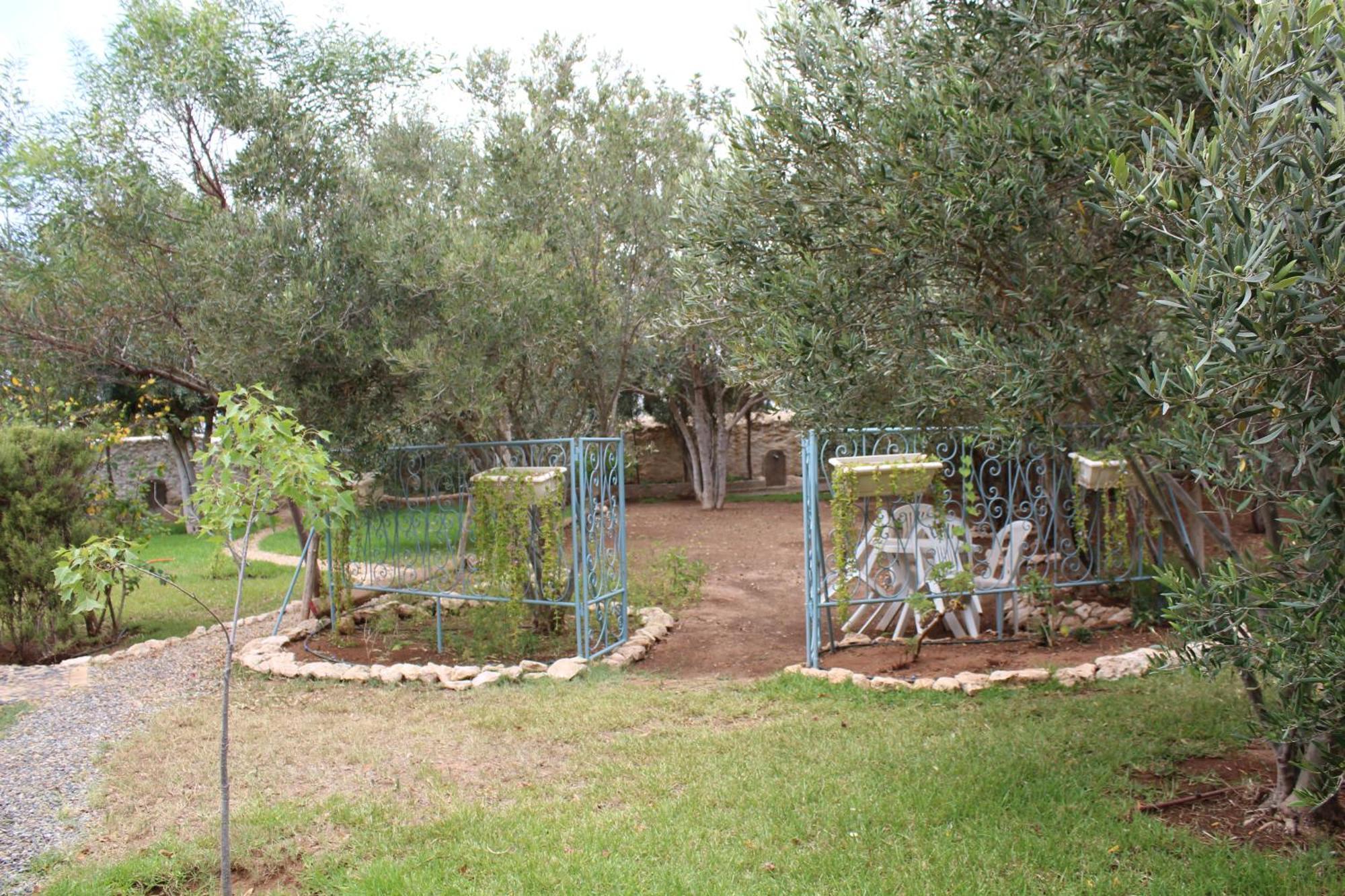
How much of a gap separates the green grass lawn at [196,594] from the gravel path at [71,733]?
127 cm

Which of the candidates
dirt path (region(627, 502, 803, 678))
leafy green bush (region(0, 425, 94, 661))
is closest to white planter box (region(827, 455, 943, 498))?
dirt path (region(627, 502, 803, 678))

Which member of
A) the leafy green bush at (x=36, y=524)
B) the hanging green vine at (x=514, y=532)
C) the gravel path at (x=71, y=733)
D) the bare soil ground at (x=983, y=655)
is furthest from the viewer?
the leafy green bush at (x=36, y=524)

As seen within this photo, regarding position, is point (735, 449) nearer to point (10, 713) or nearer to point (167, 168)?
point (167, 168)

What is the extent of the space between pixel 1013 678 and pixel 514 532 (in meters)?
3.79

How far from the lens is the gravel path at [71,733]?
4281 millimetres

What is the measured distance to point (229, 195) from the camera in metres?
8.55

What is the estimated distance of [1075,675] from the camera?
6102 mm

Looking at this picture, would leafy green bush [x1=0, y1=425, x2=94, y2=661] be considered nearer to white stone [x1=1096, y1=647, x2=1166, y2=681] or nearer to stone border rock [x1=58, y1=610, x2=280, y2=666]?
stone border rock [x1=58, y1=610, x2=280, y2=666]

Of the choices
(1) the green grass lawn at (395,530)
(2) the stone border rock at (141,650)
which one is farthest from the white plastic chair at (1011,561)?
(2) the stone border rock at (141,650)

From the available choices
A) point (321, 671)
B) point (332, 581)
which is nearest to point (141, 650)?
point (332, 581)

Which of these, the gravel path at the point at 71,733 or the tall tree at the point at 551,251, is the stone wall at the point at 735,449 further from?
the gravel path at the point at 71,733

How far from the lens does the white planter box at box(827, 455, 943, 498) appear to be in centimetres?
679

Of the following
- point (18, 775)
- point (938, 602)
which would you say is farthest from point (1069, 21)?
point (18, 775)

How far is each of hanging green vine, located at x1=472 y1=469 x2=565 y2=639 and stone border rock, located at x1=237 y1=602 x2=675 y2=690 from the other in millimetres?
608
